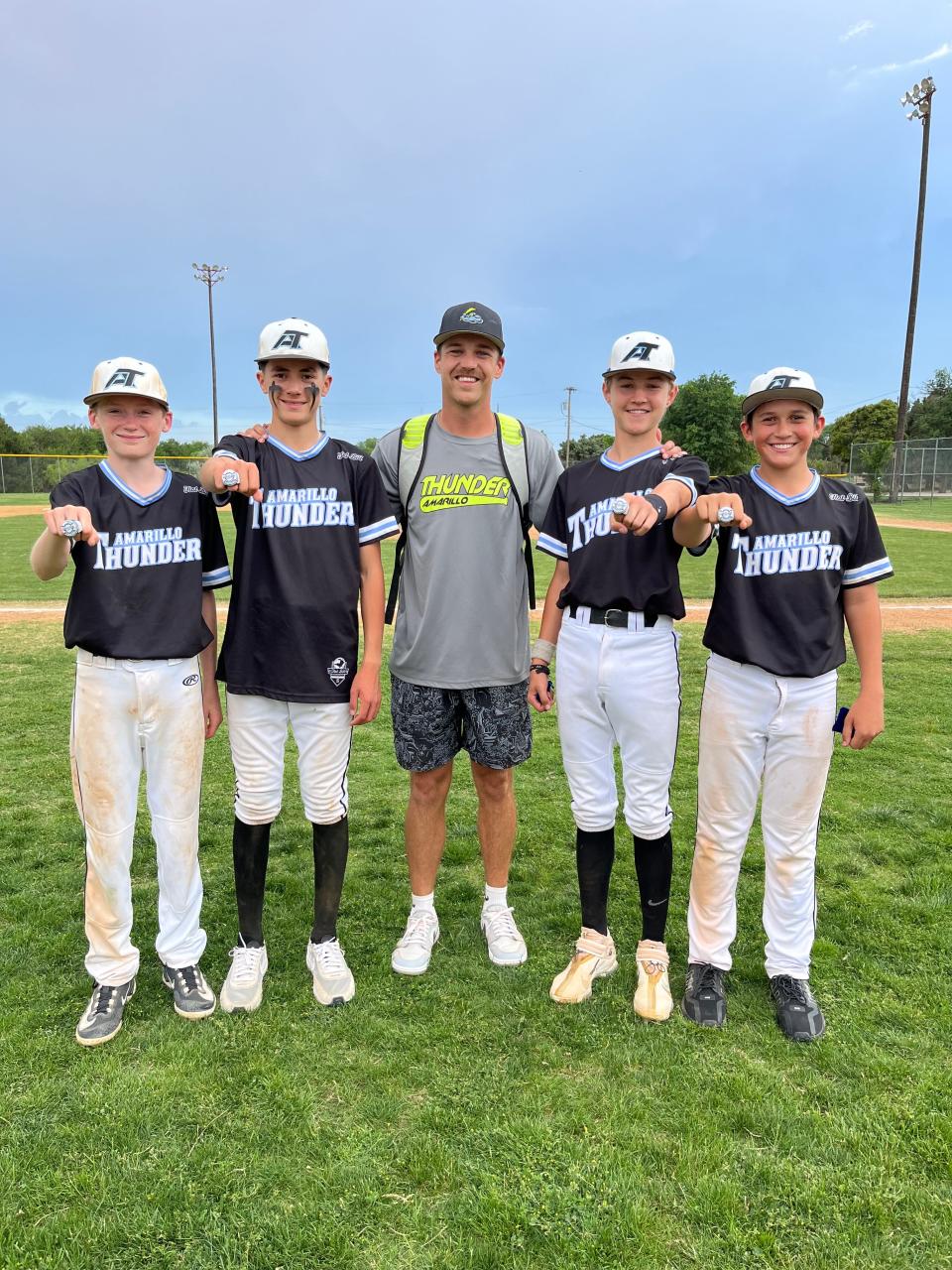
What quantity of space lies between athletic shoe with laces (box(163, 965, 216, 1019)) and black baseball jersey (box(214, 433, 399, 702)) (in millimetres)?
1028

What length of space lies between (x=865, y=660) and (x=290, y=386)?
2.21 m

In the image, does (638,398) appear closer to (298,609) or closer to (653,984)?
(298,609)

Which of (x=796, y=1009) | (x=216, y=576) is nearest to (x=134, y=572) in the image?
(x=216, y=576)

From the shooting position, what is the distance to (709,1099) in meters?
2.45

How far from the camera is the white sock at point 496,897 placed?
11.3 ft

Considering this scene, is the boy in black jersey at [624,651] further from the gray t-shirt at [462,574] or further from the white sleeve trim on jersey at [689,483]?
the gray t-shirt at [462,574]

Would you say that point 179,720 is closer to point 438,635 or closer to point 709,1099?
point 438,635

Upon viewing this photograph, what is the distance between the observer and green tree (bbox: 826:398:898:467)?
2270 inches

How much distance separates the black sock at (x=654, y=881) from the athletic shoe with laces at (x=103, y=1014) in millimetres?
1850

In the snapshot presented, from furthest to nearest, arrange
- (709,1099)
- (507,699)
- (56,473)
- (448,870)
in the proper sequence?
(56,473), (448,870), (507,699), (709,1099)

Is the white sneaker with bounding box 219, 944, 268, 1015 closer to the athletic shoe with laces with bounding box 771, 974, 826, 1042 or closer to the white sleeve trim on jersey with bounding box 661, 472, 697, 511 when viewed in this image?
the athletic shoe with laces with bounding box 771, 974, 826, 1042

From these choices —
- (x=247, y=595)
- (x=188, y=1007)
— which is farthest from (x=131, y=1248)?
(x=247, y=595)

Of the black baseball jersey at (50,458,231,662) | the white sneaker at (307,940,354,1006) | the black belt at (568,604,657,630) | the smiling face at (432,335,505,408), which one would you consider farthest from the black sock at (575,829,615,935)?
the smiling face at (432,335,505,408)

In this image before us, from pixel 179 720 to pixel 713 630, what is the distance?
186cm
